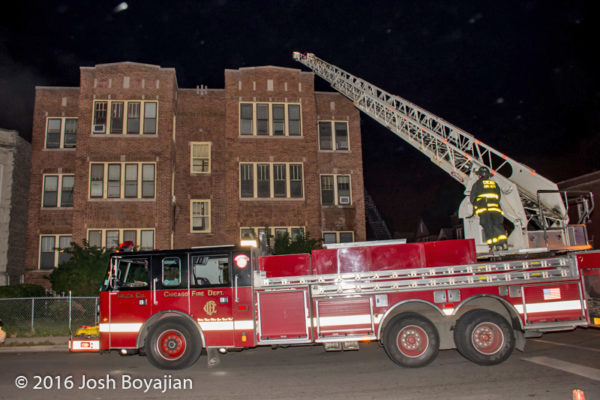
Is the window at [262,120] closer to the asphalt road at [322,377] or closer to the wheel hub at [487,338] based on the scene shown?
the asphalt road at [322,377]

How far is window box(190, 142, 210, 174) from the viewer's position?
20.3 metres

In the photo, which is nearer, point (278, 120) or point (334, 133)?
point (278, 120)

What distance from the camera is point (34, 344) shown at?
11.9 m

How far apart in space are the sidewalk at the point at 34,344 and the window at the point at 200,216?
8162mm

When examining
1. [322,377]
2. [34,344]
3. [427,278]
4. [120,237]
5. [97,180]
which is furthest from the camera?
[97,180]

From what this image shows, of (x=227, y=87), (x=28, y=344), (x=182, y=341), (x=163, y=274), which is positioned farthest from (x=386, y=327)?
(x=227, y=87)

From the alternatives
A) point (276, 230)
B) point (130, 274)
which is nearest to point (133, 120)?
point (276, 230)

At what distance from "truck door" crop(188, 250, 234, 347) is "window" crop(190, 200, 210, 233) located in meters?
11.8

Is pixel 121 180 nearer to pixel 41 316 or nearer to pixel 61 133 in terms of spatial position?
pixel 61 133

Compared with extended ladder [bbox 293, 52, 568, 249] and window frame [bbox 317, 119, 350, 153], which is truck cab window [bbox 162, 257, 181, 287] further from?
window frame [bbox 317, 119, 350, 153]

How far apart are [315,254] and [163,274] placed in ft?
10.0

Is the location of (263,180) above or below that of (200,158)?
below

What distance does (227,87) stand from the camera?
20.0 m

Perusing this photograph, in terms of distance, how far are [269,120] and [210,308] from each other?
44.2 feet
